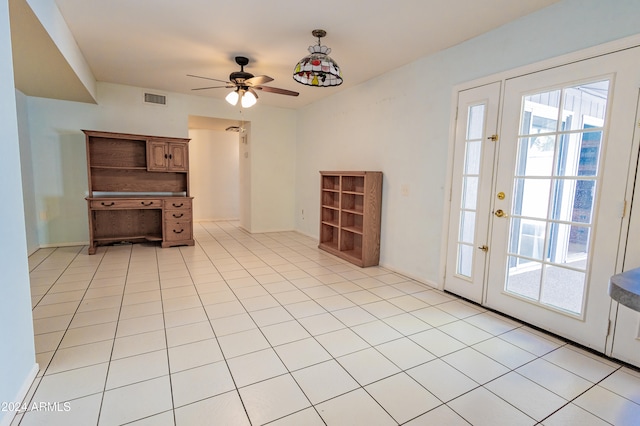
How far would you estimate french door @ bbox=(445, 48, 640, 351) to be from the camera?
2100 mm

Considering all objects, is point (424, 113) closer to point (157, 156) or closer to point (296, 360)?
point (296, 360)

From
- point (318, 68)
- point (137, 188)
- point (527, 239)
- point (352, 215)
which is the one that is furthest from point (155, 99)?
point (527, 239)

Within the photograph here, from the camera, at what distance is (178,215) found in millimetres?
5066

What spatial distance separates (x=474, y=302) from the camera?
3.04 meters

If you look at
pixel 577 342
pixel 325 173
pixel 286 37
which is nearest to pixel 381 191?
pixel 325 173

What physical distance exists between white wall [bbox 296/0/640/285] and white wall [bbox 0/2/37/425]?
135 inches

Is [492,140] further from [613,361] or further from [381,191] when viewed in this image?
[613,361]

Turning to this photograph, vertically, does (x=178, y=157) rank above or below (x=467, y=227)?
above

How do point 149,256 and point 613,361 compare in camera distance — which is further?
point 149,256

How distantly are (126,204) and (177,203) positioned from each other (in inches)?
28.3

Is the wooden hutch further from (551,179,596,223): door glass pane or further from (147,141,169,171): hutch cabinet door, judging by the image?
(551,179,596,223): door glass pane

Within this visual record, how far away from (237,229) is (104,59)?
385 centimetres

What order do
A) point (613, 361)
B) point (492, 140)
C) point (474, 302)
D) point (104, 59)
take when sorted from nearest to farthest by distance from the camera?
point (613, 361)
point (492, 140)
point (474, 302)
point (104, 59)

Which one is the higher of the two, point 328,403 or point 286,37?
point 286,37
